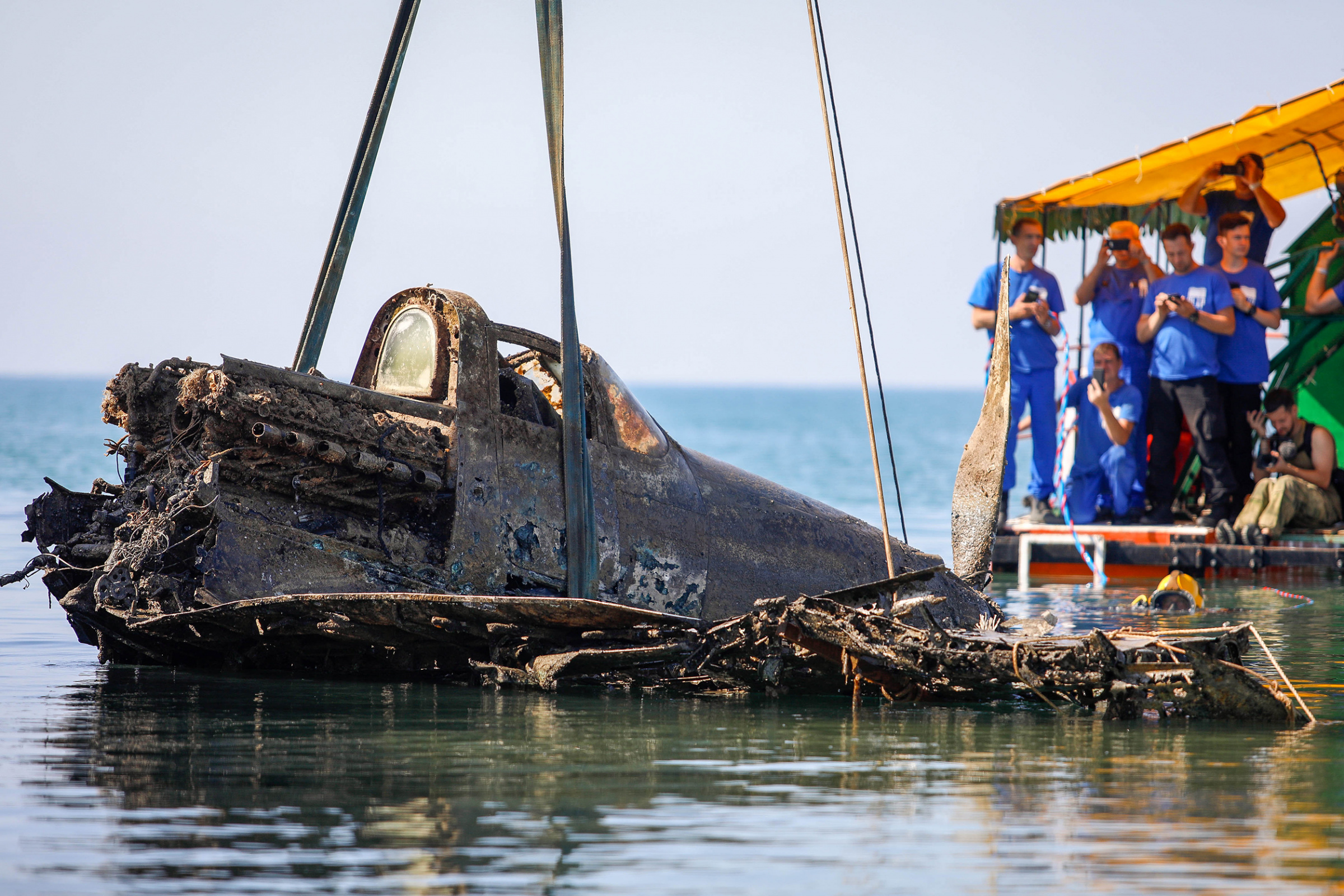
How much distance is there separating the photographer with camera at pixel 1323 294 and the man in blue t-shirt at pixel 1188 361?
141 centimetres

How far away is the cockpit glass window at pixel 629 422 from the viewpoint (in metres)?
8.73

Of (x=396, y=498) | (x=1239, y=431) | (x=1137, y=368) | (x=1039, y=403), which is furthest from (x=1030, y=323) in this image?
(x=396, y=498)

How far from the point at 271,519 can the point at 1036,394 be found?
9.78 metres

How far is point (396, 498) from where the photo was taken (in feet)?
26.0

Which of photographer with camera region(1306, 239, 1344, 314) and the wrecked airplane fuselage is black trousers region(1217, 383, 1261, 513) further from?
the wrecked airplane fuselage

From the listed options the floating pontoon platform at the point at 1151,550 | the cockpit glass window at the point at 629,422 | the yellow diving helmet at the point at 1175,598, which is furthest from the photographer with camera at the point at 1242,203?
the cockpit glass window at the point at 629,422

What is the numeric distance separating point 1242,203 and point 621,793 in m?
12.5

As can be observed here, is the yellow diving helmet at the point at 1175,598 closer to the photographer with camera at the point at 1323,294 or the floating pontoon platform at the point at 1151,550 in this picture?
the floating pontoon platform at the point at 1151,550

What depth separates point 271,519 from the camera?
7.70 meters

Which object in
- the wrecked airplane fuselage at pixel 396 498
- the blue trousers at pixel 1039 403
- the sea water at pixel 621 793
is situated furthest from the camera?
the blue trousers at pixel 1039 403

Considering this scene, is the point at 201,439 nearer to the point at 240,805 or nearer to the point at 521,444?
the point at 521,444

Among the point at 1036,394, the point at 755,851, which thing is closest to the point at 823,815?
the point at 755,851

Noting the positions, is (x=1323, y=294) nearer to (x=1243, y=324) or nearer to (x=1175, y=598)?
(x=1243, y=324)

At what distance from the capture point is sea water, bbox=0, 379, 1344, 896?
4418mm
